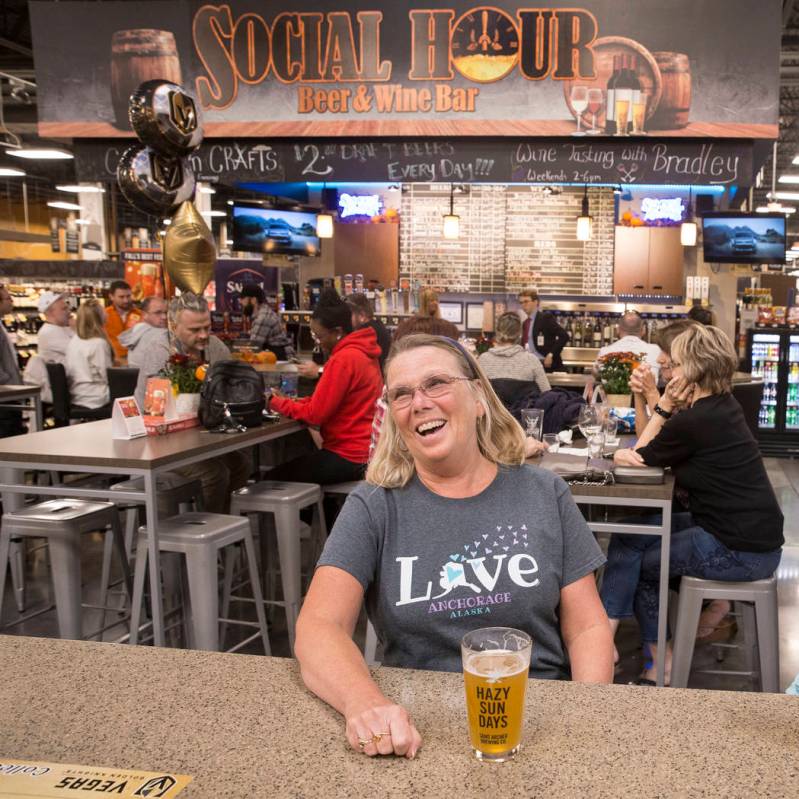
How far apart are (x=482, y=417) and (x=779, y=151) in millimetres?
22304

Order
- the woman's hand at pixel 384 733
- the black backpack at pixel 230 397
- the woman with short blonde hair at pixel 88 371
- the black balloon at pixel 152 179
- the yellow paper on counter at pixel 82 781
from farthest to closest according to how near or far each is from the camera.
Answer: the woman with short blonde hair at pixel 88 371
the black balloon at pixel 152 179
the black backpack at pixel 230 397
the woman's hand at pixel 384 733
the yellow paper on counter at pixel 82 781

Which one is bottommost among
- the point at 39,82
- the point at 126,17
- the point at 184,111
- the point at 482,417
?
the point at 482,417

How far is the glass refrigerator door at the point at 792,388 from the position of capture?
9812mm

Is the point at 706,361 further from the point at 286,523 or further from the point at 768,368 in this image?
the point at 768,368

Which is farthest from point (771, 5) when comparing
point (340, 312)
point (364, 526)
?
point (364, 526)

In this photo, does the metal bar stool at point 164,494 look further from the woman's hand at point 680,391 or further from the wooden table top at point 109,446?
the woman's hand at point 680,391

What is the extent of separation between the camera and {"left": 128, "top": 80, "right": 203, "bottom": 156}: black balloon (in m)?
4.72

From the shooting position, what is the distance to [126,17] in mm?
7168

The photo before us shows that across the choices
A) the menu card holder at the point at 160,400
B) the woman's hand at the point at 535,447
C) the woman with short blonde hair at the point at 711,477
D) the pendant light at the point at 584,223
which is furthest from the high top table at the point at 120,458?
the pendant light at the point at 584,223

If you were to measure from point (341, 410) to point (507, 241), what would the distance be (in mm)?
7553

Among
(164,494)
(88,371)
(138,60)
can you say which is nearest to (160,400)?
(164,494)

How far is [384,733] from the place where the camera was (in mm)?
1198

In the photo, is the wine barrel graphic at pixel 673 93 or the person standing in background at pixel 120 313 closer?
the wine barrel graphic at pixel 673 93

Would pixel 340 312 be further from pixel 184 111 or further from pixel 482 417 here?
pixel 482 417
